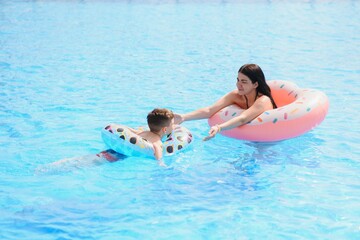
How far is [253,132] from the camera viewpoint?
5.36 meters

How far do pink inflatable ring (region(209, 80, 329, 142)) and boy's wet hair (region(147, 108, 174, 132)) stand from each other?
0.77 meters

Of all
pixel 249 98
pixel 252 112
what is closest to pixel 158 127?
pixel 252 112

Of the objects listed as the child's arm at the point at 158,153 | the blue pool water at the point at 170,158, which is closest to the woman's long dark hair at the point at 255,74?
the blue pool water at the point at 170,158

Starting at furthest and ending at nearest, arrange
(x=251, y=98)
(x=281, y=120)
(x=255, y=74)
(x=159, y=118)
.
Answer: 1. (x=251, y=98)
2. (x=255, y=74)
3. (x=281, y=120)
4. (x=159, y=118)

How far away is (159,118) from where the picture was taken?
4.93 metres

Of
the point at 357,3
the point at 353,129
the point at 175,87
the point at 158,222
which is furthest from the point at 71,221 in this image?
the point at 357,3

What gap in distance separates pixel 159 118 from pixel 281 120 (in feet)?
3.88

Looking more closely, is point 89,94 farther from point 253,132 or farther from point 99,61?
point 253,132

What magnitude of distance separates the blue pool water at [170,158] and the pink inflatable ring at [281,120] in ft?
0.35

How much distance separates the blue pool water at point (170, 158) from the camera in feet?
12.8

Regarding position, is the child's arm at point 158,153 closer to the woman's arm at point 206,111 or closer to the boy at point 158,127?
the boy at point 158,127

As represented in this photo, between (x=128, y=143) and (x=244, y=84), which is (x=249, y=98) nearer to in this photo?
(x=244, y=84)

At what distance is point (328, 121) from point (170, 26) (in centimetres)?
744

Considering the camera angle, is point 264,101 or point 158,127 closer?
point 158,127
